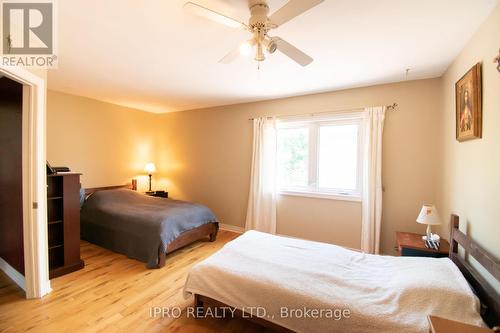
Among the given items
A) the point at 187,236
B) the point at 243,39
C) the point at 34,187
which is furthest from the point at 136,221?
the point at 243,39

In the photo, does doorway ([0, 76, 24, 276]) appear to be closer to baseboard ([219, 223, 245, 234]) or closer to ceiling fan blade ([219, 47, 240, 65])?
ceiling fan blade ([219, 47, 240, 65])

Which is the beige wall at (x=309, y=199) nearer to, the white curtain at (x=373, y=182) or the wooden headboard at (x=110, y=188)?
the white curtain at (x=373, y=182)

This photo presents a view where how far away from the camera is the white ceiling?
1.58 metres

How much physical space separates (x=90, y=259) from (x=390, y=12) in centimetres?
412

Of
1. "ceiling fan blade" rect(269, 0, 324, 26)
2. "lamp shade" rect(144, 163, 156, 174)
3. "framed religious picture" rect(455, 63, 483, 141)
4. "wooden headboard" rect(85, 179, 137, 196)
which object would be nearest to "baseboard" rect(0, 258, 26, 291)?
"wooden headboard" rect(85, 179, 137, 196)

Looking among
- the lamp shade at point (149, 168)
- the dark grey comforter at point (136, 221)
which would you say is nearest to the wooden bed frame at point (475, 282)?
the dark grey comforter at point (136, 221)

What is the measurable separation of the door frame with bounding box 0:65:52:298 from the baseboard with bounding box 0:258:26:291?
0.65 ft

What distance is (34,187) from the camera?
2018mm

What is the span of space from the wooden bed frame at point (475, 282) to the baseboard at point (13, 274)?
187cm

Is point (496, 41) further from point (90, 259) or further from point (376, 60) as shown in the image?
point (90, 259)

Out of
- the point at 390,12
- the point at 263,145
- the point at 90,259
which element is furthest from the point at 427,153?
the point at 90,259

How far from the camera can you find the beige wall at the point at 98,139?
12.0ft

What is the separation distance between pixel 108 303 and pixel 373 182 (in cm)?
334

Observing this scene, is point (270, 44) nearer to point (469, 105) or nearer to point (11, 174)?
point (469, 105)
